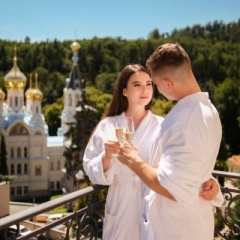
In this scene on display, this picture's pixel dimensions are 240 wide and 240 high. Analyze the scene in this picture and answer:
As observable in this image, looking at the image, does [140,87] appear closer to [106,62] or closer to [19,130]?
[19,130]

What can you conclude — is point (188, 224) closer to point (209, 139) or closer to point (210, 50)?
point (209, 139)

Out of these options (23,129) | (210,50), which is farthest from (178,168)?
(210,50)

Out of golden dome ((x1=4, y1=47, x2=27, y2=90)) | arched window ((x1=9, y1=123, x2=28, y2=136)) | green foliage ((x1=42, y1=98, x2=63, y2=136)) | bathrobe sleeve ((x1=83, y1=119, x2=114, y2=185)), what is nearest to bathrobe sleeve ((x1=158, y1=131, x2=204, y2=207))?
bathrobe sleeve ((x1=83, y1=119, x2=114, y2=185))

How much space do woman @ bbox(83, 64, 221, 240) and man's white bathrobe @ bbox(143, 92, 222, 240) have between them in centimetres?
50

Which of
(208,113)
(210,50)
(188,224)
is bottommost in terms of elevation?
(188,224)

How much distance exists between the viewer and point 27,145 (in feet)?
104

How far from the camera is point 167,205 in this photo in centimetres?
247

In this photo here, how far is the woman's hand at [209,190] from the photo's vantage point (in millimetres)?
2564

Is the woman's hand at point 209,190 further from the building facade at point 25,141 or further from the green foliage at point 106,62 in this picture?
the green foliage at point 106,62

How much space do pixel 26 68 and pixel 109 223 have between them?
5271 cm

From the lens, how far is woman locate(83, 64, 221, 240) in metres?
3.10

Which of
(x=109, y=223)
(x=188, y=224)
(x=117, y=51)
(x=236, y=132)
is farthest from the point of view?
(x=117, y=51)

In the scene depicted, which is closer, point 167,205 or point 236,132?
point 167,205

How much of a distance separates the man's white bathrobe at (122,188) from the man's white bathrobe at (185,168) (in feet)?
1.64
